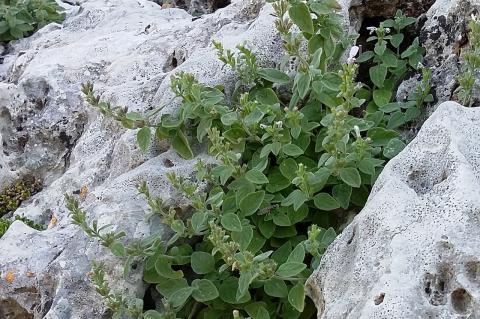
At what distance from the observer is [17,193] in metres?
5.35

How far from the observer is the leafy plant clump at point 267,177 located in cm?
341

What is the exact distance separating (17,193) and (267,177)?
2341 millimetres

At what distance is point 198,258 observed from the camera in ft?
12.0

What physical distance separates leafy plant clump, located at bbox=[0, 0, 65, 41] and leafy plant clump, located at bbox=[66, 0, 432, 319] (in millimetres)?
3844

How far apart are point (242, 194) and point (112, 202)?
33.9 inches

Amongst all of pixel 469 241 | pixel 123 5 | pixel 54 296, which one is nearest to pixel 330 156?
pixel 469 241

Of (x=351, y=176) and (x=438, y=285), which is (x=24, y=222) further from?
(x=438, y=285)

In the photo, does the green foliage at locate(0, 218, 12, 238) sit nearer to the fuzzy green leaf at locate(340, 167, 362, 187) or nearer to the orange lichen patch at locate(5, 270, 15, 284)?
the orange lichen patch at locate(5, 270, 15, 284)

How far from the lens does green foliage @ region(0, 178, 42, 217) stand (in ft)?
17.4

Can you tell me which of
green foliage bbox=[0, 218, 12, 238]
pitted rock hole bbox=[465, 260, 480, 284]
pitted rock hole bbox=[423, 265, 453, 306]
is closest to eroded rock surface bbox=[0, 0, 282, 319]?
green foliage bbox=[0, 218, 12, 238]

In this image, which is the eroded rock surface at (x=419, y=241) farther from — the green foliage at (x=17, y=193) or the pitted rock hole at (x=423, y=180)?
the green foliage at (x=17, y=193)

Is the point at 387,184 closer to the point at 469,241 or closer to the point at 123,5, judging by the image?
the point at 469,241

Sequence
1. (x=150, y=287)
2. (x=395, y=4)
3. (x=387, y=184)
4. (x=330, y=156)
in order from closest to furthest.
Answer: (x=387, y=184), (x=330, y=156), (x=150, y=287), (x=395, y=4)

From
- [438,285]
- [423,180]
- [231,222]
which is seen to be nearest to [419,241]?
[438,285]
